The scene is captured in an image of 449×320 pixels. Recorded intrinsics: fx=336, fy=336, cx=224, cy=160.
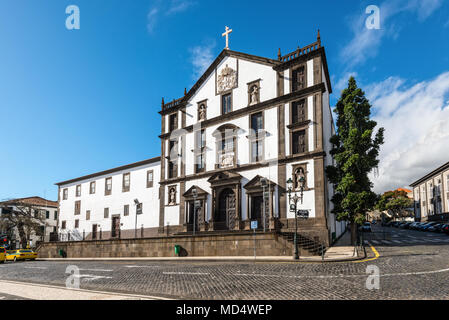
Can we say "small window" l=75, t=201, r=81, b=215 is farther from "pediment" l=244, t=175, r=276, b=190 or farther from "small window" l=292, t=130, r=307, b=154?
"small window" l=292, t=130, r=307, b=154

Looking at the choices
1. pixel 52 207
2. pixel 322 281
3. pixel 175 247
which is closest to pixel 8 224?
pixel 52 207

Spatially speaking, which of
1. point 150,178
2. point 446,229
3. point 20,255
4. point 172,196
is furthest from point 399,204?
point 20,255

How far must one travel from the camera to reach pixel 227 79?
3434 centimetres

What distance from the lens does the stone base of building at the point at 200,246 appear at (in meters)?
22.4

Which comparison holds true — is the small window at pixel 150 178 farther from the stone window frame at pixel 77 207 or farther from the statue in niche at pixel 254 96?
the statue in niche at pixel 254 96

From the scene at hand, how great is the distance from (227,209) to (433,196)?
56104 millimetres

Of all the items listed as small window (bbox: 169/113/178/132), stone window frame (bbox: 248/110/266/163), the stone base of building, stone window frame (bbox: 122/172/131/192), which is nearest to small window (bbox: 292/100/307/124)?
stone window frame (bbox: 248/110/266/163)

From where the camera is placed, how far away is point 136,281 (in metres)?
13.2

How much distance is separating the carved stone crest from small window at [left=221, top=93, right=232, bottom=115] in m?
0.73

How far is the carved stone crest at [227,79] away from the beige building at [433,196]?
47.2m

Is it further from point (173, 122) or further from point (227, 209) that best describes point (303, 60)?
point (173, 122)

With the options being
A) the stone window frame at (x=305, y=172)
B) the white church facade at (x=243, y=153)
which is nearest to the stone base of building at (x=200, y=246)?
the white church facade at (x=243, y=153)

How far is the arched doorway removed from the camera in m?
30.8
